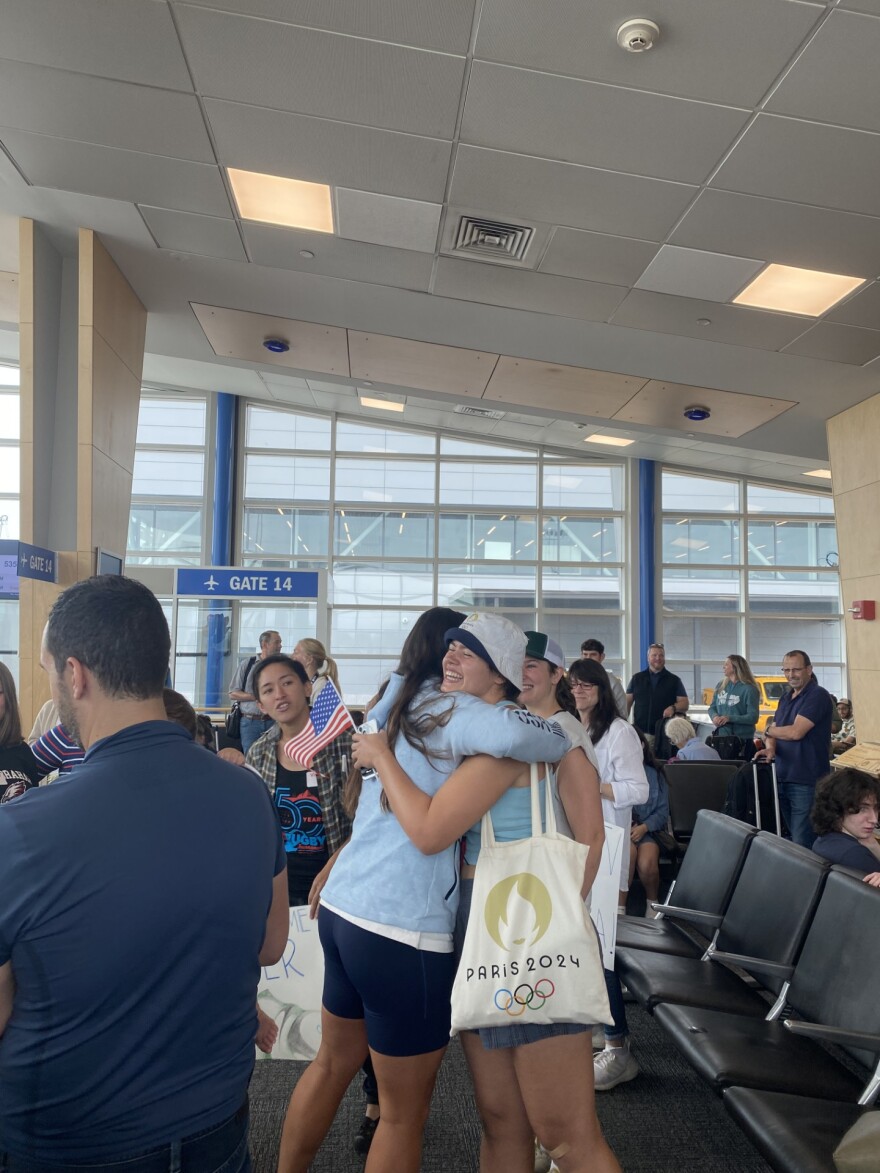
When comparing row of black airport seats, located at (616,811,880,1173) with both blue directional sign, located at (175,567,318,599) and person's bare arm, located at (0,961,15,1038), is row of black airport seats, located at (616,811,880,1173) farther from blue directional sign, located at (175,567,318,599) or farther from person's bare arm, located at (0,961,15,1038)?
blue directional sign, located at (175,567,318,599)

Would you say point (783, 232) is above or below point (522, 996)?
above

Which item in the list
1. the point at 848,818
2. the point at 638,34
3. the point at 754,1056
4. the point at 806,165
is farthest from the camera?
the point at 806,165

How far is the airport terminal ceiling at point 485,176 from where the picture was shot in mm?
3666

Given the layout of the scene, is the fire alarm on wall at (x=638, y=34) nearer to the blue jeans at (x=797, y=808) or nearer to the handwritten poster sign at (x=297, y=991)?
the handwritten poster sign at (x=297, y=991)

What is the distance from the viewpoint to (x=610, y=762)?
352 centimetres

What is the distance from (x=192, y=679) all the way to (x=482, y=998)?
9.25m

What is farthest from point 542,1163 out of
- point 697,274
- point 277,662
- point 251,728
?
point 697,274

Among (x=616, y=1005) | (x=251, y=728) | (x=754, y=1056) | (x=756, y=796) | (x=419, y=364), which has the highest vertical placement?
(x=419, y=364)

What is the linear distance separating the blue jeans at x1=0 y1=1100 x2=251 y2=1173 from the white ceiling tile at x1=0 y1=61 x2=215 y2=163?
4565mm

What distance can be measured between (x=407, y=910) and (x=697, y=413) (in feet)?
25.3

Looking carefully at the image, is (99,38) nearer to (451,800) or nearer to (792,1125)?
(451,800)

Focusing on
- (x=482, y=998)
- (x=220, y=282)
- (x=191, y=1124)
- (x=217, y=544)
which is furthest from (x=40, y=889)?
(x=217, y=544)

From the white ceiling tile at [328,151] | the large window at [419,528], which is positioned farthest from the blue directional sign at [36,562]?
the large window at [419,528]

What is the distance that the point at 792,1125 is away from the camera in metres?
2.00
